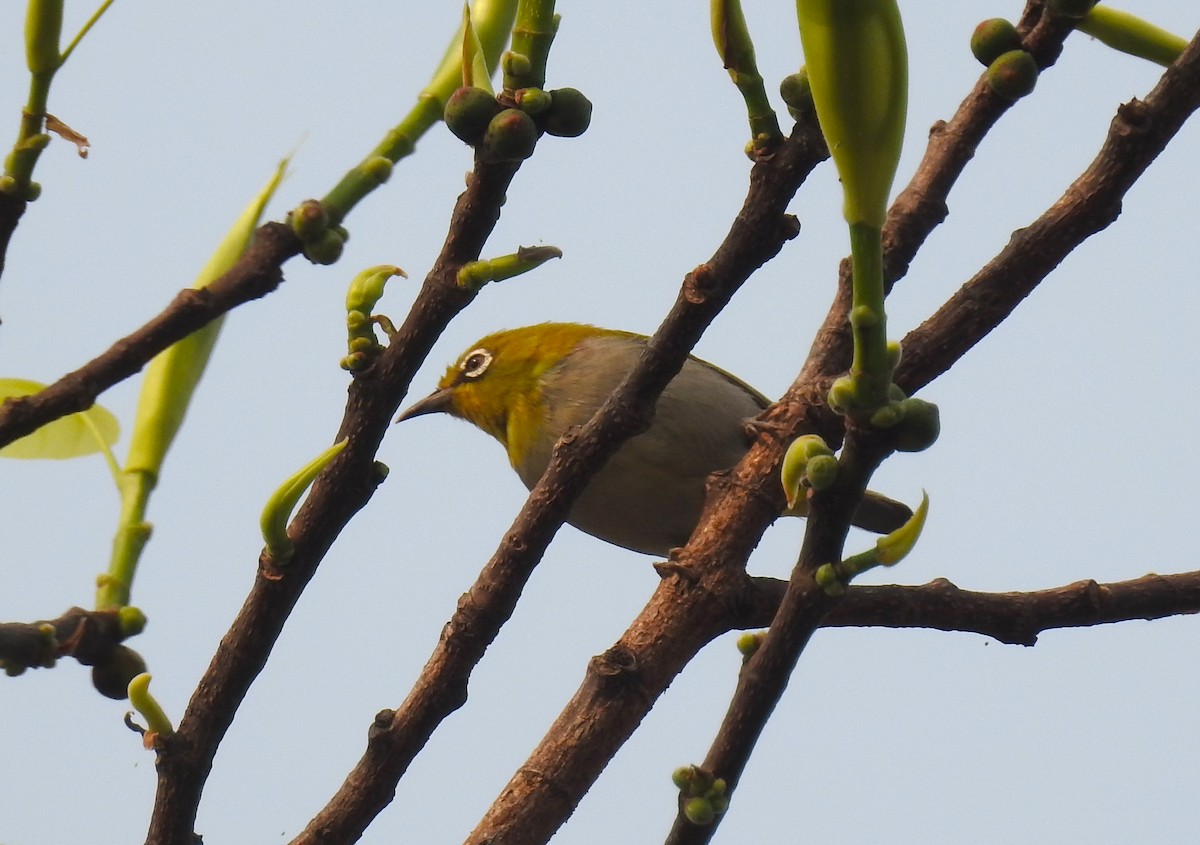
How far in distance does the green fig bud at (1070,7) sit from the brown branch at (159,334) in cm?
105

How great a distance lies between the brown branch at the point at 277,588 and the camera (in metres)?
1.77

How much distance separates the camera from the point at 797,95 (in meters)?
1.54

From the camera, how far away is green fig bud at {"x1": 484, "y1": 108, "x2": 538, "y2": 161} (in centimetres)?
144

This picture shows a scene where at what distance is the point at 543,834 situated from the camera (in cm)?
203

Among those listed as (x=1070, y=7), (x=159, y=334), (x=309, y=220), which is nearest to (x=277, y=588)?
(x=159, y=334)

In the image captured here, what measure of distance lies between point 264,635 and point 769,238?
89cm

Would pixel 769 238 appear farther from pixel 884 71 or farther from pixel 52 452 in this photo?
pixel 52 452

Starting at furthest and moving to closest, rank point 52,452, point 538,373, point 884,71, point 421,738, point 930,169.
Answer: point 538,373 → point 930,169 → point 52,452 → point 421,738 → point 884,71

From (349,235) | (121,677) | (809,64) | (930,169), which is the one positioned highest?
(930,169)

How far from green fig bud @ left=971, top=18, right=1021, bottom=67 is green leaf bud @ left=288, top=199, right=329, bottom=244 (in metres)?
0.89

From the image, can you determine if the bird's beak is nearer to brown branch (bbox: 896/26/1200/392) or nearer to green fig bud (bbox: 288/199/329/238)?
brown branch (bbox: 896/26/1200/392)

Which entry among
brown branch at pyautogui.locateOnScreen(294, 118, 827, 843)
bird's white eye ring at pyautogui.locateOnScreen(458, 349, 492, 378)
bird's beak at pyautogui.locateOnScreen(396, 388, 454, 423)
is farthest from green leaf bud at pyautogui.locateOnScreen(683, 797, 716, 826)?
bird's beak at pyautogui.locateOnScreen(396, 388, 454, 423)

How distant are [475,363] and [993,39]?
3.62 metres

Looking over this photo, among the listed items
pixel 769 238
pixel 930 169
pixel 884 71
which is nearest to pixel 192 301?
pixel 769 238
